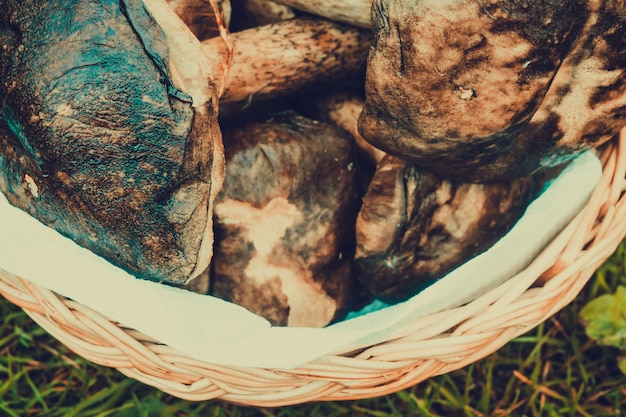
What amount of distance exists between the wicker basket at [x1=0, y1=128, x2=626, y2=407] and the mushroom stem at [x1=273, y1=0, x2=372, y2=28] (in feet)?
2.27

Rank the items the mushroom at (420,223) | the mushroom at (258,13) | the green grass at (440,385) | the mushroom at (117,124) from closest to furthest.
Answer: the mushroom at (117,124), the mushroom at (420,223), the mushroom at (258,13), the green grass at (440,385)

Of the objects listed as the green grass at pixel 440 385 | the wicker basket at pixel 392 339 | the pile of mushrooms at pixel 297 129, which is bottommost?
the green grass at pixel 440 385

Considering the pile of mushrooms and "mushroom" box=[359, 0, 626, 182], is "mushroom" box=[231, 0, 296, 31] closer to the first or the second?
the pile of mushrooms

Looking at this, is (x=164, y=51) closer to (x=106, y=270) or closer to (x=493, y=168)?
(x=106, y=270)

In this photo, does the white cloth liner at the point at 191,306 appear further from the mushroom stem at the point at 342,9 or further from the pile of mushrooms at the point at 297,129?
the mushroom stem at the point at 342,9

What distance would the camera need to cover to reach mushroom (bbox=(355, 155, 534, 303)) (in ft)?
4.78

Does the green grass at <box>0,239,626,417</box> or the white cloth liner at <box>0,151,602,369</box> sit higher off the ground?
the white cloth liner at <box>0,151,602,369</box>

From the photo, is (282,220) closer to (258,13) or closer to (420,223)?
(420,223)

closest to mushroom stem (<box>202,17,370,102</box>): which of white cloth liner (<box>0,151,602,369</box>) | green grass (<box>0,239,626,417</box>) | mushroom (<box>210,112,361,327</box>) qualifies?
mushroom (<box>210,112,361,327</box>)

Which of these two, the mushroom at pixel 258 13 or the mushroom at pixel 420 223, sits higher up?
the mushroom at pixel 258 13

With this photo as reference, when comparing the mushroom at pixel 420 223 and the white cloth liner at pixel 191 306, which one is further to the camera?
the mushroom at pixel 420 223

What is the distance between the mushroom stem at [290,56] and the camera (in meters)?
1.54

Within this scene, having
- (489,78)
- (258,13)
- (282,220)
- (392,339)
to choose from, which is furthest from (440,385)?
(258,13)

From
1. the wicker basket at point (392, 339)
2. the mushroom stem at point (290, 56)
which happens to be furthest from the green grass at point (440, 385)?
the mushroom stem at point (290, 56)
